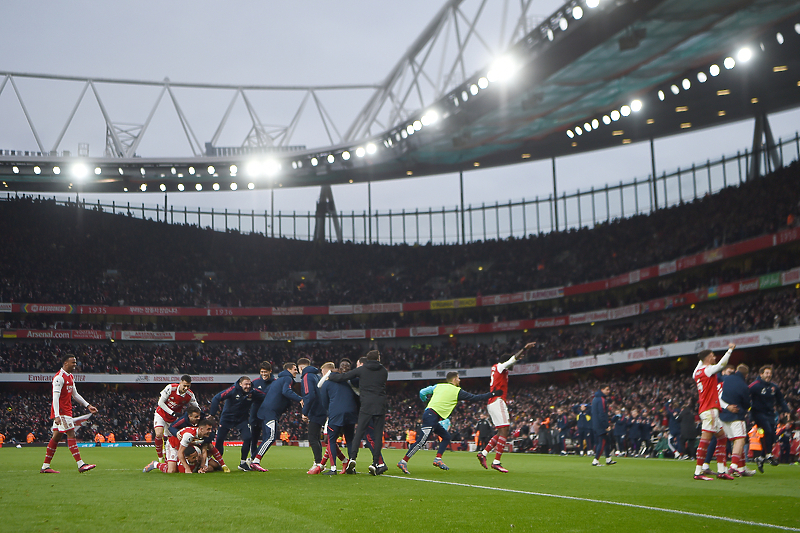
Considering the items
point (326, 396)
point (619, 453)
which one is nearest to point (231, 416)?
point (326, 396)

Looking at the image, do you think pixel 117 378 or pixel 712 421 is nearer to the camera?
pixel 712 421

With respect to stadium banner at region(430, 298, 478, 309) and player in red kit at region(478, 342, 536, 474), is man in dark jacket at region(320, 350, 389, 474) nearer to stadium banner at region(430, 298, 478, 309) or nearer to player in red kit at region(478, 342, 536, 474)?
player in red kit at region(478, 342, 536, 474)

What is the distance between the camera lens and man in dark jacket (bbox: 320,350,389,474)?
13.6 metres

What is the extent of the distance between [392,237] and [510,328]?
60.1 ft

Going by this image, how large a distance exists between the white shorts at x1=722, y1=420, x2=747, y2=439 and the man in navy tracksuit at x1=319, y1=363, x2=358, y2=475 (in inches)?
265

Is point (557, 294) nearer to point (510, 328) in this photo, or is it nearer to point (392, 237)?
point (510, 328)

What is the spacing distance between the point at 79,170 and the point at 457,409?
2909 cm

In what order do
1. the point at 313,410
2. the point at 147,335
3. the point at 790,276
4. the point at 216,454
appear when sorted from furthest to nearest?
the point at 147,335 → the point at 790,276 → the point at 216,454 → the point at 313,410

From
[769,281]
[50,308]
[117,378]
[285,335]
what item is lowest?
[117,378]

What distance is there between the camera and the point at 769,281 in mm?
37375

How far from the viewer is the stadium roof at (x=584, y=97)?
96.8ft

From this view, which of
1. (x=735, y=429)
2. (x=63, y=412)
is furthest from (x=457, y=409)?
(x=735, y=429)

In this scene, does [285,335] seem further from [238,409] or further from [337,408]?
[337,408]

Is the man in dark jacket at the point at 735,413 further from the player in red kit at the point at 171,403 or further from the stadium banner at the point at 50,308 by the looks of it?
the stadium banner at the point at 50,308
